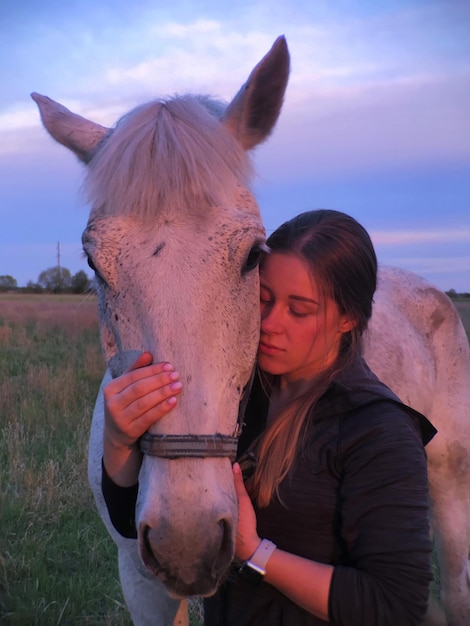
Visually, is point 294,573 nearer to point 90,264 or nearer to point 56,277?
point 90,264

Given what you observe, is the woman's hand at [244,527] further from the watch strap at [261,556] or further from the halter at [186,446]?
the halter at [186,446]

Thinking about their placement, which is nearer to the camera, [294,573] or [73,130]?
[294,573]

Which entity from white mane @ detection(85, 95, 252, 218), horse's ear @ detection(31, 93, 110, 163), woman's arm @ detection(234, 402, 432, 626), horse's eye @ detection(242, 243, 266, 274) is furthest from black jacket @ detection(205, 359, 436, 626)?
horse's ear @ detection(31, 93, 110, 163)

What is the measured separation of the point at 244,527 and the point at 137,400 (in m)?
0.48

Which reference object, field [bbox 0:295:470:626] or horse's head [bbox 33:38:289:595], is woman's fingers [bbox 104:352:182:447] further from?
field [bbox 0:295:470:626]

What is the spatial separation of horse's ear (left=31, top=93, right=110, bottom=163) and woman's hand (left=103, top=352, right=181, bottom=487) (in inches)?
44.5

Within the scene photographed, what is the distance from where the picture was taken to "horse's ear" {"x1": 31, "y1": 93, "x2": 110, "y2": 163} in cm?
233

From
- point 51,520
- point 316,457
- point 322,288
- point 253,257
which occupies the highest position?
point 253,257

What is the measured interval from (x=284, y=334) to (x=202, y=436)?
55 cm

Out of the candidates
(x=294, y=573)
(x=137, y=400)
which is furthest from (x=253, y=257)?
(x=294, y=573)

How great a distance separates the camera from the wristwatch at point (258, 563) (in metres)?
1.61

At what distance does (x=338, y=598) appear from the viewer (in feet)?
5.08

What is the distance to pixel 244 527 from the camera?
1637mm

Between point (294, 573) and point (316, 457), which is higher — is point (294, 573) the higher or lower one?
the lower one
